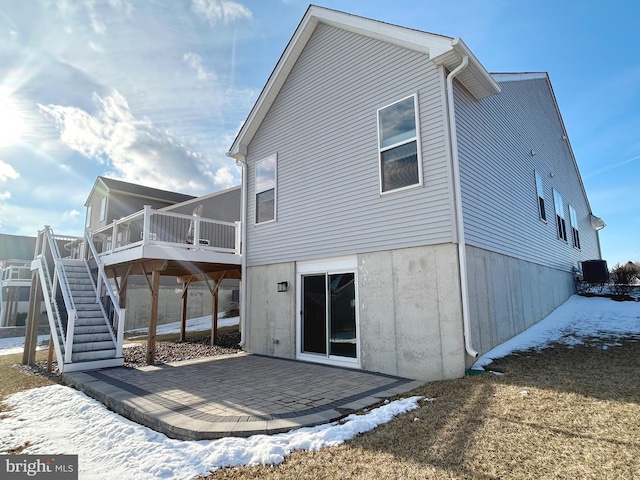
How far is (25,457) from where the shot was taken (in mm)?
3660

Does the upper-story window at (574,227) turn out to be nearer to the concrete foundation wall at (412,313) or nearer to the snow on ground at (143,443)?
the concrete foundation wall at (412,313)

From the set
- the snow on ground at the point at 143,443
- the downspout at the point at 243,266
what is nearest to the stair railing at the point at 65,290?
the snow on ground at the point at 143,443

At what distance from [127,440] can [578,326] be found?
10.2 metres

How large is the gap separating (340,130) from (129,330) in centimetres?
1683

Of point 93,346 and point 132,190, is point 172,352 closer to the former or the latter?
point 93,346

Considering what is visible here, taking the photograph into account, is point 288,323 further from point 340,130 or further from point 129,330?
point 129,330

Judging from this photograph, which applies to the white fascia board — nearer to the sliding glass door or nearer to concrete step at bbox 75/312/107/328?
the sliding glass door

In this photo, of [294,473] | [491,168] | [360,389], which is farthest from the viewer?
[491,168]

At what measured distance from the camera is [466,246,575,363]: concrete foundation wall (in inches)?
250

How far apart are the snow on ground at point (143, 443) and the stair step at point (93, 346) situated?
2823 mm

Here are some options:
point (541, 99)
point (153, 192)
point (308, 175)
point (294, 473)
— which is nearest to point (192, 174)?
point (153, 192)

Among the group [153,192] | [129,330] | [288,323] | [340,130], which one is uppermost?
[153,192]

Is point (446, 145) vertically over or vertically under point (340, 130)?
under

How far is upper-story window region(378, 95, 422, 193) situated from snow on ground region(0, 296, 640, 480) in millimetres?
3605
